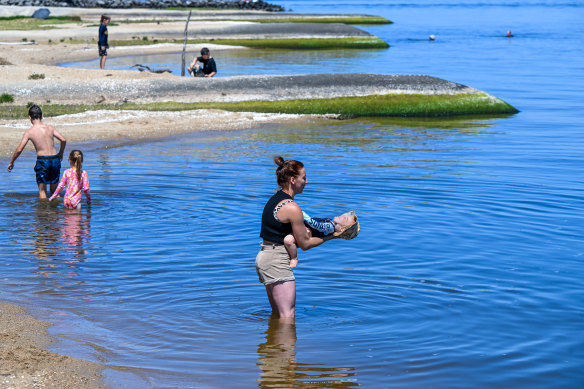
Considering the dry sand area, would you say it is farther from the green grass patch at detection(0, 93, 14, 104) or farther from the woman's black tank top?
the woman's black tank top

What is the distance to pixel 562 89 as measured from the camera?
36906 mm

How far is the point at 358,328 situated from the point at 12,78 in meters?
22.8

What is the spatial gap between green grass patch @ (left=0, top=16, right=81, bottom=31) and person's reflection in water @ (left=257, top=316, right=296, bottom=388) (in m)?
52.2

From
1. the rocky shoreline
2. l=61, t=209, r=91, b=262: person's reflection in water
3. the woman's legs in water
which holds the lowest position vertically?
l=61, t=209, r=91, b=262: person's reflection in water

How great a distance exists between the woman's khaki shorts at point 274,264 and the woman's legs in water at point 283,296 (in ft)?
0.44

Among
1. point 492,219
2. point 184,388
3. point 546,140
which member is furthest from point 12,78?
point 184,388

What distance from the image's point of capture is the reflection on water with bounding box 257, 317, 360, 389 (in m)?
7.71

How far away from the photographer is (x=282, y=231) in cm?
833

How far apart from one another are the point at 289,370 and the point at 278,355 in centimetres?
43

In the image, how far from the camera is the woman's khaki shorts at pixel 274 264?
331 inches

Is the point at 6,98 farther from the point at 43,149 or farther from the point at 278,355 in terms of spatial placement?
the point at 278,355

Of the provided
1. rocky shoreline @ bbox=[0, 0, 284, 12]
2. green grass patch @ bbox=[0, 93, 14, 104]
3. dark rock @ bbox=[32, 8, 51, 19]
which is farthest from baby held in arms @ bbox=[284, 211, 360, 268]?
rocky shoreline @ bbox=[0, 0, 284, 12]

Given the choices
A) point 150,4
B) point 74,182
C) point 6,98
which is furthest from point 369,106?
point 150,4

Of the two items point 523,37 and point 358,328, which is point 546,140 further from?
point 523,37
